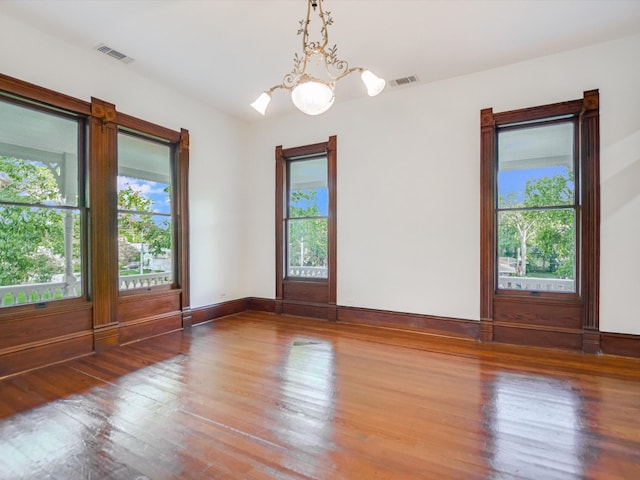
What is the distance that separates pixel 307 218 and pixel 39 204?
11.0 feet

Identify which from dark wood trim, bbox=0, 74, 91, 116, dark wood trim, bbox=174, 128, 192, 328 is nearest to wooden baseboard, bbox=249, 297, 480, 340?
dark wood trim, bbox=174, 128, 192, 328

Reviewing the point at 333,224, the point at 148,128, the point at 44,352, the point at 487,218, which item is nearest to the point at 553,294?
the point at 487,218

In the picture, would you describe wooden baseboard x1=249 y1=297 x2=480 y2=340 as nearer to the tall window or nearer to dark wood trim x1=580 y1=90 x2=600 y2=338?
dark wood trim x1=580 y1=90 x2=600 y2=338

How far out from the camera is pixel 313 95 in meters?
2.51

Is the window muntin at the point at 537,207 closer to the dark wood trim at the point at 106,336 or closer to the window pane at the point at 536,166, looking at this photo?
the window pane at the point at 536,166

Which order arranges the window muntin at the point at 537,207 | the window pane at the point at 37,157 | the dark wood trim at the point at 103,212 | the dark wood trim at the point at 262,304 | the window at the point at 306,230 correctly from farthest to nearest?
the dark wood trim at the point at 262,304, the window at the point at 306,230, the window muntin at the point at 537,207, the dark wood trim at the point at 103,212, the window pane at the point at 37,157

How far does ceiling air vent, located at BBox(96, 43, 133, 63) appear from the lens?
11.6 ft

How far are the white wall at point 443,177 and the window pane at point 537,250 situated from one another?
1.08 ft

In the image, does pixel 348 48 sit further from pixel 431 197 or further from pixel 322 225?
pixel 322 225

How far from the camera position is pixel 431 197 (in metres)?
4.32

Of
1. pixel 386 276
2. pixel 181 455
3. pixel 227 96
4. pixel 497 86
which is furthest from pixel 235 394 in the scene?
pixel 497 86

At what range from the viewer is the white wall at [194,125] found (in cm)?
318

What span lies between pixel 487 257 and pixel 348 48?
2904 millimetres

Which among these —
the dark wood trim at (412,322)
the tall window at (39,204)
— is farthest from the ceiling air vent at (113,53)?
the dark wood trim at (412,322)
